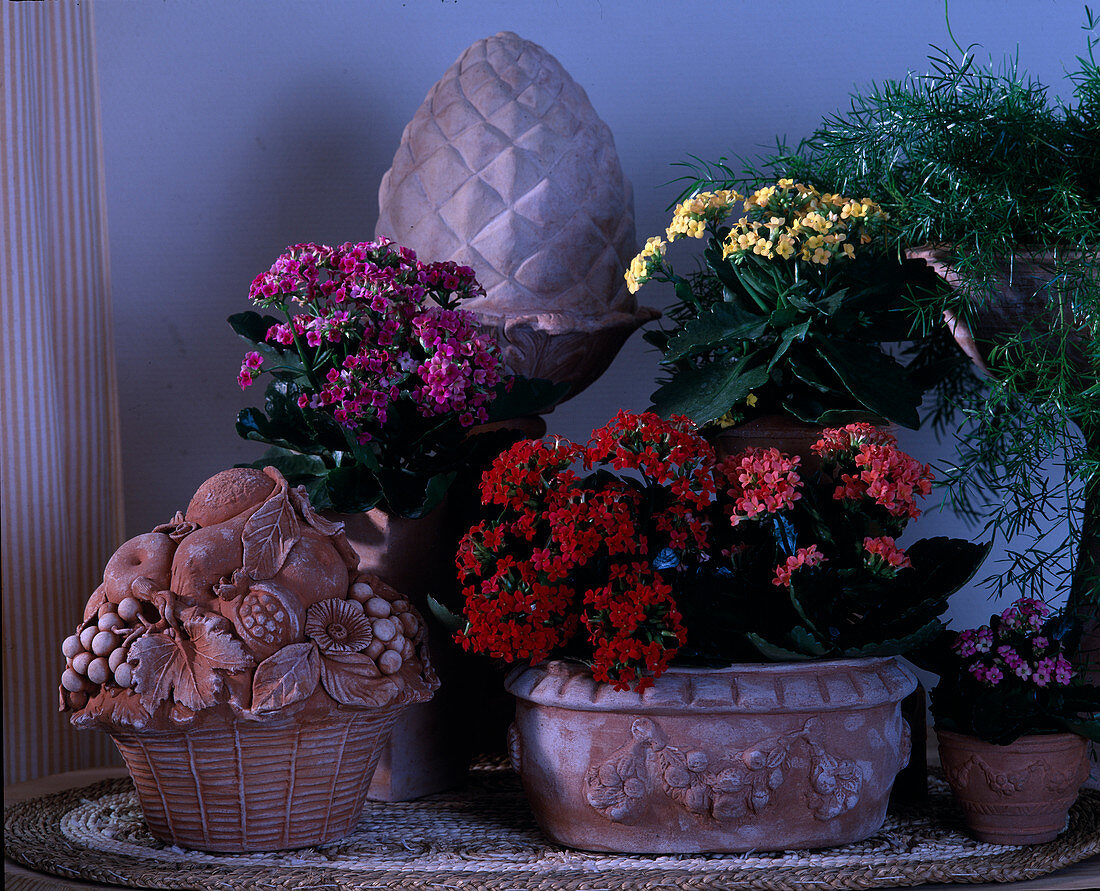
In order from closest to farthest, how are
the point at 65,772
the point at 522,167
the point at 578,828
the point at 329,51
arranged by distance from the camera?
1. the point at 578,828
2. the point at 522,167
3. the point at 65,772
4. the point at 329,51

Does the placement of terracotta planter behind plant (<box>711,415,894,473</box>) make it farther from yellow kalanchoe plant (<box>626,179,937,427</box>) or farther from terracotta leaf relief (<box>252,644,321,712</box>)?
terracotta leaf relief (<box>252,644,321,712</box>)

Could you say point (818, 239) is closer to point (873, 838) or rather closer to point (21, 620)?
point (873, 838)

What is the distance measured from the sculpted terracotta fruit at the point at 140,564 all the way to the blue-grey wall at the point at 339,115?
0.56 metres

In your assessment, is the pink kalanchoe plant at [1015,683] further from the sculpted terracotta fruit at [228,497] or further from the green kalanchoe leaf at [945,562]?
the sculpted terracotta fruit at [228,497]

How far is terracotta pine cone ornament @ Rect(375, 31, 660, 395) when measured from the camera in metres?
1.26

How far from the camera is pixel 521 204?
126 centimetres

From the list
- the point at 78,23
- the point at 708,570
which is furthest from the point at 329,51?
the point at 708,570

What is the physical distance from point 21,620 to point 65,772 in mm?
230

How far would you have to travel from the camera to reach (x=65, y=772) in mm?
1373

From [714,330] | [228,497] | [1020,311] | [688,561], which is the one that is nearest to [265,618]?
[228,497]

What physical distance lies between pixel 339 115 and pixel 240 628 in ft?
3.05

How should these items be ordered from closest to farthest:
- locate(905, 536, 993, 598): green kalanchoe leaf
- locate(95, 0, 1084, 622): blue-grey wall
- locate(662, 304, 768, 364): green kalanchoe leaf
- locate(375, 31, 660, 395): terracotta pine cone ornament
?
locate(905, 536, 993, 598): green kalanchoe leaf → locate(662, 304, 768, 364): green kalanchoe leaf → locate(375, 31, 660, 395): terracotta pine cone ornament → locate(95, 0, 1084, 622): blue-grey wall

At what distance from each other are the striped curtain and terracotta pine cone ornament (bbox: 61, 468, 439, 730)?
0.39m

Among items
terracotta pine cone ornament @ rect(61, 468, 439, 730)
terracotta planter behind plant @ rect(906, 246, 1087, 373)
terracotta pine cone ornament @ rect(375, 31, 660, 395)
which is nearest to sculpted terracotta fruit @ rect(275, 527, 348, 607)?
terracotta pine cone ornament @ rect(61, 468, 439, 730)
